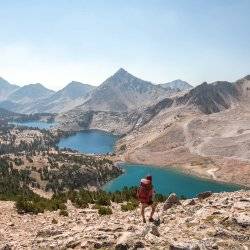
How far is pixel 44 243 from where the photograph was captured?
82.1 ft

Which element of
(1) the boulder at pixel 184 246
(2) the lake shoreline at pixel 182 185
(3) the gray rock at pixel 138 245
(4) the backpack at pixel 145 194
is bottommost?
(2) the lake shoreline at pixel 182 185

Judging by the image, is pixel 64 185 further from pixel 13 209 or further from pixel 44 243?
pixel 44 243

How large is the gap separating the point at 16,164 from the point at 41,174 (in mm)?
17539

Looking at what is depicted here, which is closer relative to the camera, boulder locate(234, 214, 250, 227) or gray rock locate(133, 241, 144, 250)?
gray rock locate(133, 241, 144, 250)

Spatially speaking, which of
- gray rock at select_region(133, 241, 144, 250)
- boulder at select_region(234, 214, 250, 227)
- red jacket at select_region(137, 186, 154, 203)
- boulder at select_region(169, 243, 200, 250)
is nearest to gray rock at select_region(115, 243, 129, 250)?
gray rock at select_region(133, 241, 144, 250)

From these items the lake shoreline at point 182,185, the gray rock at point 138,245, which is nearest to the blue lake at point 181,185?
the lake shoreline at point 182,185

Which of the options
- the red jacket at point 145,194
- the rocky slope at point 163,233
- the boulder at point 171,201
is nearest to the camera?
the rocky slope at point 163,233

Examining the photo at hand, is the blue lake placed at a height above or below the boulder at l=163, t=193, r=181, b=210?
below

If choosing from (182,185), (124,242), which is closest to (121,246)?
(124,242)

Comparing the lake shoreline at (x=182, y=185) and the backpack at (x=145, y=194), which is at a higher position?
the backpack at (x=145, y=194)

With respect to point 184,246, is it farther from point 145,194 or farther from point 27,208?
point 27,208

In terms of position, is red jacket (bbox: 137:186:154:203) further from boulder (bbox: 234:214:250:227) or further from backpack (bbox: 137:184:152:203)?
boulder (bbox: 234:214:250:227)

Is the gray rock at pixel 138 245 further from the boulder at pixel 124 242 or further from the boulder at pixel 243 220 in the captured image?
the boulder at pixel 243 220

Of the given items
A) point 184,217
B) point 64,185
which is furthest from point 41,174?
point 184,217
